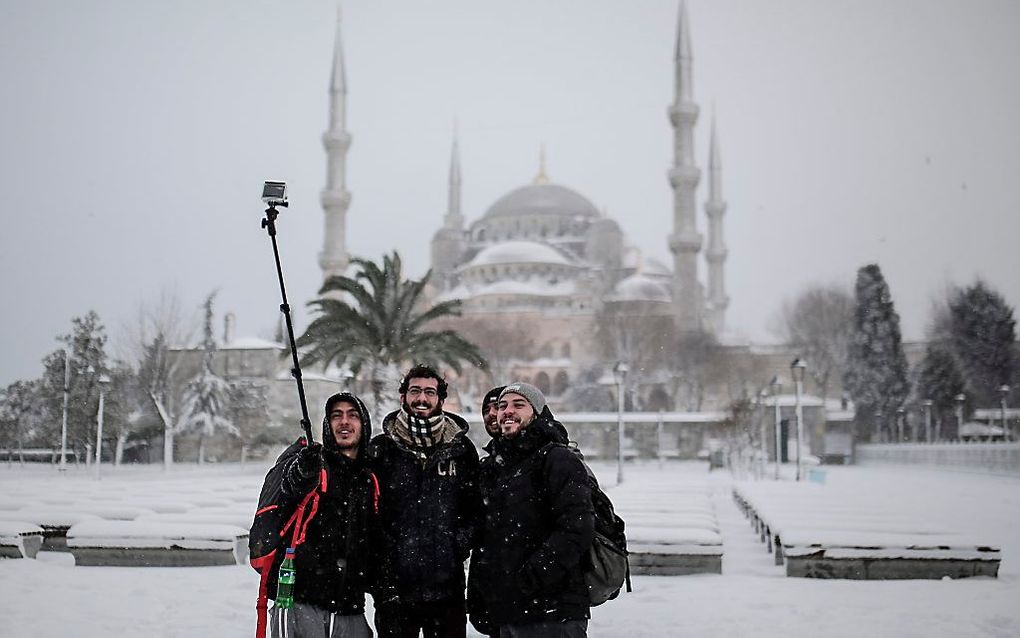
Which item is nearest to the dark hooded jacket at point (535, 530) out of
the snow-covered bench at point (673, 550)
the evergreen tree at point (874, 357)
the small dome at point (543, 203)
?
the snow-covered bench at point (673, 550)

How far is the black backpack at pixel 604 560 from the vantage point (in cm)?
322

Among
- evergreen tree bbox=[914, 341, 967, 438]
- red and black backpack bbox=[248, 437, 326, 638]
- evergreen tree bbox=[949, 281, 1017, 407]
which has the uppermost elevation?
evergreen tree bbox=[949, 281, 1017, 407]

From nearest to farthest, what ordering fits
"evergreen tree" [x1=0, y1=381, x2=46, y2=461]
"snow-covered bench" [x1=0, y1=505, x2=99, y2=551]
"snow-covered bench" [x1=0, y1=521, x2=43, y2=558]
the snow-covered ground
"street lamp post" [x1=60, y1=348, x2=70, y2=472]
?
the snow-covered ground < "snow-covered bench" [x1=0, y1=521, x2=43, y2=558] < "snow-covered bench" [x1=0, y1=505, x2=99, y2=551] < "evergreen tree" [x1=0, y1=381, x2=46, y2=461] < "street lamp post" [x1=60, y1=348, x2=70, y2=472]

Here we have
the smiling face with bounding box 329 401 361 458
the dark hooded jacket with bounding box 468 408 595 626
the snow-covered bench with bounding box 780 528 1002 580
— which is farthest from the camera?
the snow-covered bench with bounding box 780 528 1002 580

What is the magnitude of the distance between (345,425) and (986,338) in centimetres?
3493

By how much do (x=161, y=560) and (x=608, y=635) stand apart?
3.82m

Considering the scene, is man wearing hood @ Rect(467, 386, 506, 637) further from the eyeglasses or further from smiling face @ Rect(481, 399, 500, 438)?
the eyeglasses

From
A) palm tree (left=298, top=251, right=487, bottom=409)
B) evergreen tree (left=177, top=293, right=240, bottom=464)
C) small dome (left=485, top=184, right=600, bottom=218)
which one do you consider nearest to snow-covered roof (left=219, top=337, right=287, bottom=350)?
evergreen tree (left=177, top=293, right=240, bottom=464)

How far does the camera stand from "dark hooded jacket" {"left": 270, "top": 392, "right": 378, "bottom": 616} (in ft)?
11.0

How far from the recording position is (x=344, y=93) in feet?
166

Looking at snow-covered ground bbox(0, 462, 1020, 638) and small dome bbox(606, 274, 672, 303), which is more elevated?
small dome bbox(606, 274, 672, 303)

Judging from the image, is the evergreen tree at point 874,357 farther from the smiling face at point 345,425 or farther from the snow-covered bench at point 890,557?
the smiling face at point 345,425

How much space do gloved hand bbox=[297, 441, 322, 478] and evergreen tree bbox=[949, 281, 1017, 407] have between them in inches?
1365

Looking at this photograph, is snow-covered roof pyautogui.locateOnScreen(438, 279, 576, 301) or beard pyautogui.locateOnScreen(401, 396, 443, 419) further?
snow-covered roof pyautogui.locateOnScreen(438, 279, 576, 301)
